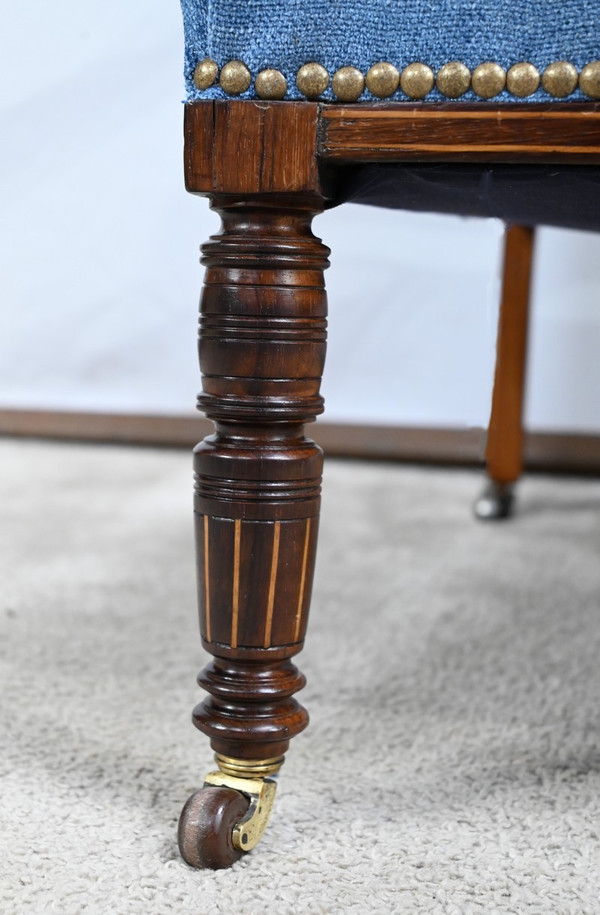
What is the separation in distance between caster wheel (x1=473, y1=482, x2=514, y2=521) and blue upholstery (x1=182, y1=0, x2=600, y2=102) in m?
0.81

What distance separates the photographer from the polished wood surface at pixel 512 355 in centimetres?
112

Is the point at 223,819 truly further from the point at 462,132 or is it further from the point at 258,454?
the point at 462,132

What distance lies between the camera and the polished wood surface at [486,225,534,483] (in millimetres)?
1118

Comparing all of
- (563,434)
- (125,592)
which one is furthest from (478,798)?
(563,434)

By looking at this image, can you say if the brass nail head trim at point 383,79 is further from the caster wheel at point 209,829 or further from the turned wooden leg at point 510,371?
the turned wooden leg at point 510,371

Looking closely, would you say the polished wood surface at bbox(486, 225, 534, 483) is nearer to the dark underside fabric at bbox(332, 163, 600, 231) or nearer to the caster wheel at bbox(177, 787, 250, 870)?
the dark underside fabric at bbox(332, 163, 600, 231)

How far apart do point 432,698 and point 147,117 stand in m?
1.20

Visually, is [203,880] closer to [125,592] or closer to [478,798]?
[478,798]

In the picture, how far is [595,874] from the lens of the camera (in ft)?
1.45

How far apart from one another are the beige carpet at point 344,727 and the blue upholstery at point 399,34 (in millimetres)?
321

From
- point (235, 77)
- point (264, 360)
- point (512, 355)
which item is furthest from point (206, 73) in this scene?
point (512, 355)

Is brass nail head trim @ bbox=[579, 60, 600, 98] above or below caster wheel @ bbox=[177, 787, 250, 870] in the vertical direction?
above

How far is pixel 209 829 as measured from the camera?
0.43 meters

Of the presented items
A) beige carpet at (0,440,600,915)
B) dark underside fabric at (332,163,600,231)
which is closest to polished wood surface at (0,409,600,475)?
beige carpet at (0,440,600,915)
